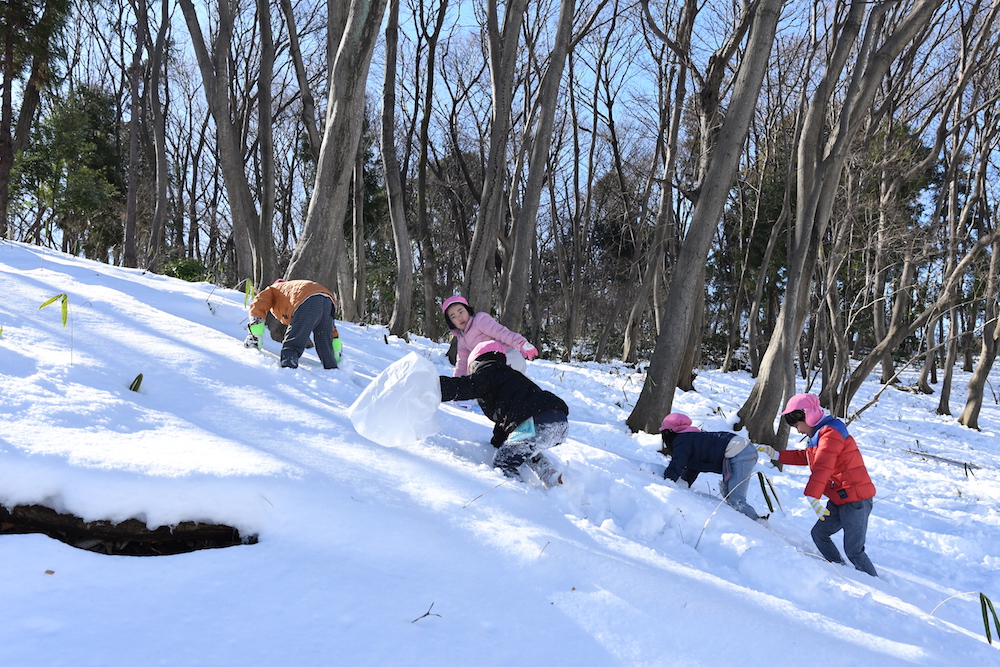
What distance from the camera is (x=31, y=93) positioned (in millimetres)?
11625

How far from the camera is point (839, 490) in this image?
13.0 feet

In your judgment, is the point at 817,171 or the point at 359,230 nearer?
the point at 817,171

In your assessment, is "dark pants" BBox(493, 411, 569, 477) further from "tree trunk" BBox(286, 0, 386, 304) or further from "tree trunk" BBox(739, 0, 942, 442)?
"tree trunk" BBox(739, 0, 942, 442)

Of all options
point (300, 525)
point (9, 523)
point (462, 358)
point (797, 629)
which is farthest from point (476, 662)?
point (462, 358)

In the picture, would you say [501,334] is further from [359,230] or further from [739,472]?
[359,230]

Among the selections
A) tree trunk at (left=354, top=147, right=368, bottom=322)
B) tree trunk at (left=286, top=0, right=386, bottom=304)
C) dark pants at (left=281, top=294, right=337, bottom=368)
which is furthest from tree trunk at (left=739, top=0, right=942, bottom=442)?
tree trunk at (left=354, top=147, right=368, bottom=322)

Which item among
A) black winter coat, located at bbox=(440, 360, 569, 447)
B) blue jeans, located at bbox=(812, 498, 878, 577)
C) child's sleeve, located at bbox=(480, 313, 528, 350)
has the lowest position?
blue jeans, located at bbox=(812, 498, 878, 577)

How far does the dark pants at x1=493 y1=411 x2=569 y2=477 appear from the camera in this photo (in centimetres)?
342

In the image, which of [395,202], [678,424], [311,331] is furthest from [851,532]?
[395,202]

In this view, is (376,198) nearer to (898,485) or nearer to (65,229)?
(65,229)

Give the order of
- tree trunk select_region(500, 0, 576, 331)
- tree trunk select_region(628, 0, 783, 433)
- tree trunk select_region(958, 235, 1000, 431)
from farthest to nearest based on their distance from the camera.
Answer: tree trunk select_region(958, 235, 1000, 431) → tree trunk select_region(500, 0, 576, 331) → tree trunk select_region(628, 0, 783, 433)

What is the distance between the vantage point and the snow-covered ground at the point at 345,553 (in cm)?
164

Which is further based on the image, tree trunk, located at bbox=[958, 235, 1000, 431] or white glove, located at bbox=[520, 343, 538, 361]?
tree trunk, located at bbox=[958, 235, 1000, 431]

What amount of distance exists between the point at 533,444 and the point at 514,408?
0.25 m
